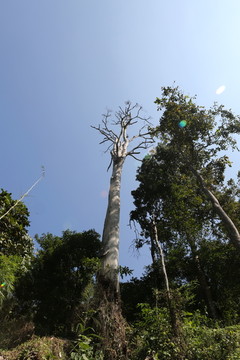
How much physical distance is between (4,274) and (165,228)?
8476 millimetres

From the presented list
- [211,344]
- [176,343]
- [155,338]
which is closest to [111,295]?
[155,338]

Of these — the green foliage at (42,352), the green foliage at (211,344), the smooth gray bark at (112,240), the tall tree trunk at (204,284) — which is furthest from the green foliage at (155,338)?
the tall tree trunk at (204,284)

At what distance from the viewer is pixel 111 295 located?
530 centimetres

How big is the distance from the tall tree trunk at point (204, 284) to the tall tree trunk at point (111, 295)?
5834 millimetres

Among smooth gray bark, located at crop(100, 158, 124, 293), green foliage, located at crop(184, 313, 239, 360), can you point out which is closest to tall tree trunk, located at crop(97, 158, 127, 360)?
smooth gray bark, located at crop(100, 158, 124, 293)

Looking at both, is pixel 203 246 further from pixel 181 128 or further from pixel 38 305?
pixel 38 305

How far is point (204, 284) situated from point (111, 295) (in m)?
7.31

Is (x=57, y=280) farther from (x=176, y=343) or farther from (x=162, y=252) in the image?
(x=176, y=343)

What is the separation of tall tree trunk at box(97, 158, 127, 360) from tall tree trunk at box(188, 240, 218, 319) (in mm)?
5834

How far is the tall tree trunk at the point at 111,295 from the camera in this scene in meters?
4.32

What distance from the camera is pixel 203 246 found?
11.5m

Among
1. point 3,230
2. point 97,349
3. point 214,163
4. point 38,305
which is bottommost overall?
point 97,349

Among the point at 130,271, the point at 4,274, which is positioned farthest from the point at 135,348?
the point at 4,274

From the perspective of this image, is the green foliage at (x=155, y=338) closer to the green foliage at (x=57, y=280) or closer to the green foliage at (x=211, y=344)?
the green foliage at (x=211, y=344)
